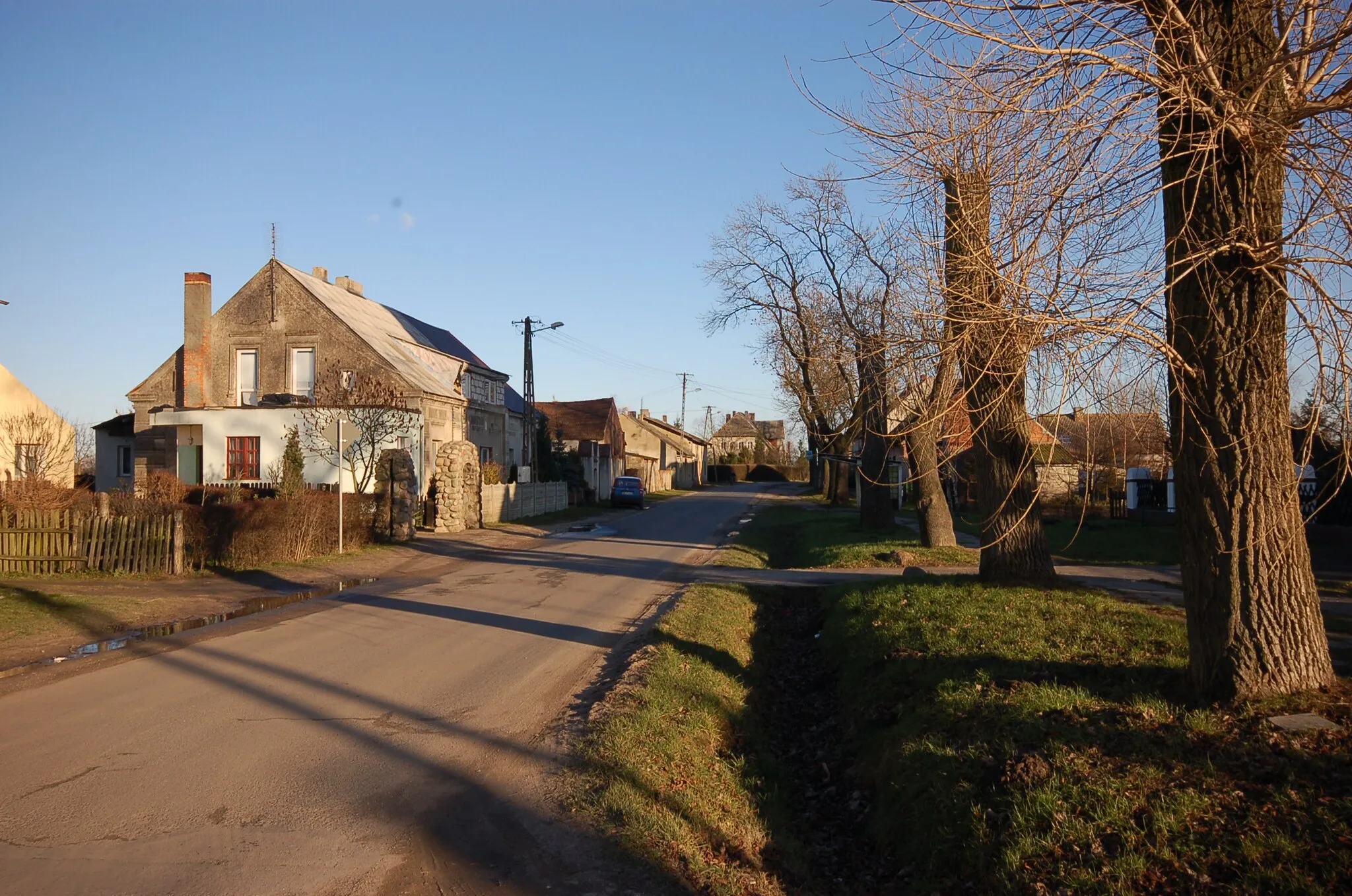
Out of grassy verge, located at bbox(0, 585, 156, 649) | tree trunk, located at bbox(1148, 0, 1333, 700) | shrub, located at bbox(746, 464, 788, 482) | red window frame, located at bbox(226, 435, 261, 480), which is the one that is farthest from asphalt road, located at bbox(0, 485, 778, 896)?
shrub, located at bbox(746, 464, 788, 482)

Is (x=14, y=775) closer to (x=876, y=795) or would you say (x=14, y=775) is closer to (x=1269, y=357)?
(x=876, y=795)

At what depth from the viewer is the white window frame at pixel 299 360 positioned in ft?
112

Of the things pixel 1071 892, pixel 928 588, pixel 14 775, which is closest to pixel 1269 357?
pixel 1071 892

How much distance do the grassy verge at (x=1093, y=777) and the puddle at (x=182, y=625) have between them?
8269 millimetres

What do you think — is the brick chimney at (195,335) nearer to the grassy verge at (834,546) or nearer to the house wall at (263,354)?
the house wall at (263,354)

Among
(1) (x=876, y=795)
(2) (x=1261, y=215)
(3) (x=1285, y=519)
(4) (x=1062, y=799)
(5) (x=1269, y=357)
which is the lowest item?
(1) (x=876, y=795)

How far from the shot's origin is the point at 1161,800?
4.91 meters

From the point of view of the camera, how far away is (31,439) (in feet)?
83.3

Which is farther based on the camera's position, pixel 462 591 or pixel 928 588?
pixel 462 591

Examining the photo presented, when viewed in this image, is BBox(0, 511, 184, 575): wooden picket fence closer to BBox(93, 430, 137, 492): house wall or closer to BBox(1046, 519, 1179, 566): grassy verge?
BBox(1046, 519, 1179, 566): grassy verge

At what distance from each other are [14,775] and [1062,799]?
6.54 meters

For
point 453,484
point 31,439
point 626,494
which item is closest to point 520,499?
point 453,484

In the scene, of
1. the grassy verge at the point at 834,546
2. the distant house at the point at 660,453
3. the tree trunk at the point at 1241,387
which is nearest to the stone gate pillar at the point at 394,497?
the grassy verge at the point at 834,546

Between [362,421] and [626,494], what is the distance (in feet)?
70.9
